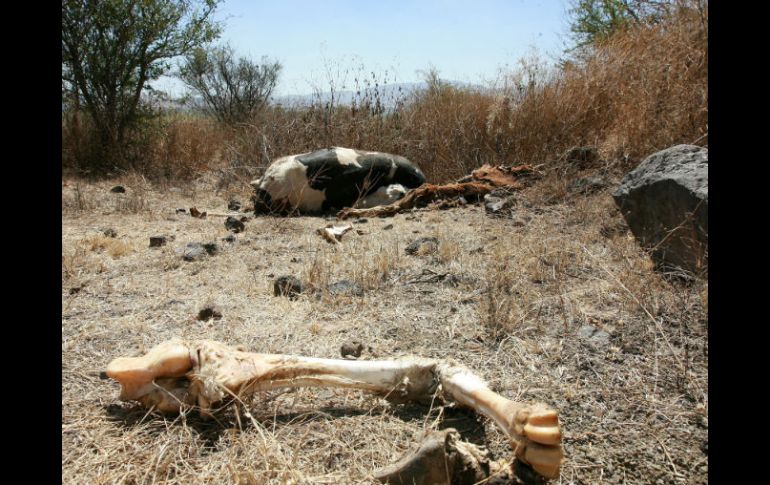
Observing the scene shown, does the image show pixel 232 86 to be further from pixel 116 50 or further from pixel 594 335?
pixel 594 335

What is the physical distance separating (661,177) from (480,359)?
167 centimetres

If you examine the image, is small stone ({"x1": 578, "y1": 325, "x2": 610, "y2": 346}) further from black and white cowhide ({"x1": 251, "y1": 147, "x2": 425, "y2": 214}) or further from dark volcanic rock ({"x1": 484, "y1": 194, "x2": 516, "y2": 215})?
black and white cowhide ({"x1": 251, "y1": 147, "x2": 425, "y2": 214})

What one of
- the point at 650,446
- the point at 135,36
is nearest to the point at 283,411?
the point at 650,446

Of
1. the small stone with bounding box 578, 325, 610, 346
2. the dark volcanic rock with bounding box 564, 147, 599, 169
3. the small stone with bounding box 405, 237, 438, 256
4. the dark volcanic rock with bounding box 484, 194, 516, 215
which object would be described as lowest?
the small stone with bounding box 578, 325, 610, 346

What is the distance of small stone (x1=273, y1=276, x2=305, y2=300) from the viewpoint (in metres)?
3.31

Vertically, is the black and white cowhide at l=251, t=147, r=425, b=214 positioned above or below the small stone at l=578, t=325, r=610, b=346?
above

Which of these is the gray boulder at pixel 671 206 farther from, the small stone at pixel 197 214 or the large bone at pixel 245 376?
the small stone at pixel 197 214

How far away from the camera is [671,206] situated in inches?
124

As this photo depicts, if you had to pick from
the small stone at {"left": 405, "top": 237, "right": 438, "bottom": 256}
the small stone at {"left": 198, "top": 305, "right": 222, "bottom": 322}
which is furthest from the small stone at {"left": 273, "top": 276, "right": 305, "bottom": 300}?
the small stone at {"left": 405, "top": 237, "right": 438, "bottom": 256}

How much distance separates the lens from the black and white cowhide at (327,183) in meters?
5.79

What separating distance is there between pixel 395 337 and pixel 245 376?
0.86 meters

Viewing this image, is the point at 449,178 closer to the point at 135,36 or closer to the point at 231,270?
the point at 231,270

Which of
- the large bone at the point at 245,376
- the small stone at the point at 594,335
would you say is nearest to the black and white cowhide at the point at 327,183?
the small stone at the point at 594,335

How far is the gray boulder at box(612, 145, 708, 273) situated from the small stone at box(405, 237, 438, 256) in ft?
4.27
